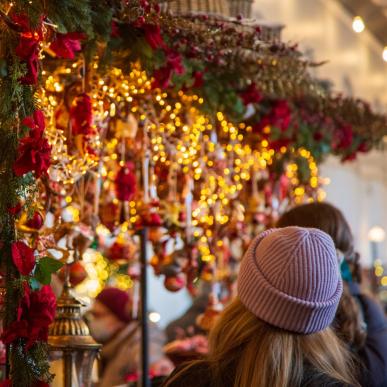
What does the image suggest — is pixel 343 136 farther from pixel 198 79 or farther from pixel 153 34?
pixel 153 34

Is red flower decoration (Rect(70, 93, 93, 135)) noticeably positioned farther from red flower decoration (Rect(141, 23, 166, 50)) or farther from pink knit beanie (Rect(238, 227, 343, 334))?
pink knit beanie (Rect(238, 227, 343, 334))

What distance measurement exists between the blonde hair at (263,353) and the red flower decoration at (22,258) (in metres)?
0.52

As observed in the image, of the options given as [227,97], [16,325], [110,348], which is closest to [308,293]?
[16,325]

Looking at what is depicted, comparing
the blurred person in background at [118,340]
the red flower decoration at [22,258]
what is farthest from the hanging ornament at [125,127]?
the blurred person in background at [118,340]

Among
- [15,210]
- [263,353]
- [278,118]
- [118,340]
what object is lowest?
[118,340]

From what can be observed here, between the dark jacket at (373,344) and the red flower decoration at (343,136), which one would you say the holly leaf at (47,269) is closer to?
the dark jacket at (373,344)

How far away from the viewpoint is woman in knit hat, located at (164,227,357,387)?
8.77 feet

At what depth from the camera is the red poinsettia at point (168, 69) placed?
12.7 feet

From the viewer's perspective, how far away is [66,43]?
329cm

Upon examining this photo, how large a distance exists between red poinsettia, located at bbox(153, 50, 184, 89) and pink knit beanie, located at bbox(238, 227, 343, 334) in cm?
125

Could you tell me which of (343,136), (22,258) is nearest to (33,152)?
(22,258)

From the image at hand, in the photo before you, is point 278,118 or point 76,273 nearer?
point 76,273

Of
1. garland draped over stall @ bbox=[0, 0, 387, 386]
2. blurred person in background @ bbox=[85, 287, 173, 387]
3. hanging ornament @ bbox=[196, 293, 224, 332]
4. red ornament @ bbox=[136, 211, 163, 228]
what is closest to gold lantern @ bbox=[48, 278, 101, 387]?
garland draped over stall @ bbox=[0, 0, 387, 386]

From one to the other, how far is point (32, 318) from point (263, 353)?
2.23 feet
